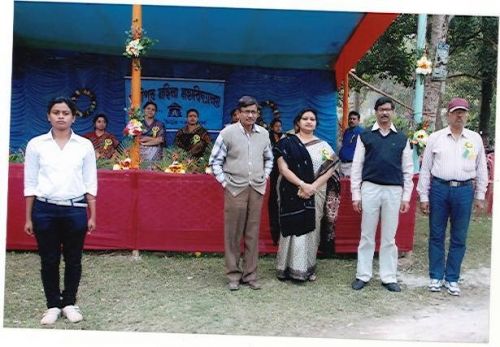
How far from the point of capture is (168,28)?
7.57m

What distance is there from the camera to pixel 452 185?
441 cm

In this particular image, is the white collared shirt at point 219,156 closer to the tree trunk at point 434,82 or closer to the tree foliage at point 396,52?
the tree trunk at point 434,82

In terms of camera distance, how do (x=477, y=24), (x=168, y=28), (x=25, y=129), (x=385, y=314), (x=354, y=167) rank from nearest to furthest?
1. (x=385, y=314)
2. (x=354, y=167)
3. (x=168, y=28)
4. (x=25, y=129)
5. (x=477, y=24)

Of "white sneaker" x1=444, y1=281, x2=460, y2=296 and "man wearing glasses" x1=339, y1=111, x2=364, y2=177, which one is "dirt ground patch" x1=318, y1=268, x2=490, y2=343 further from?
"man wearing glasses" x1=339, y1=111, x2=364, y2=177

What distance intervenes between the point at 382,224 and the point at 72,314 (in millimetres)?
2560

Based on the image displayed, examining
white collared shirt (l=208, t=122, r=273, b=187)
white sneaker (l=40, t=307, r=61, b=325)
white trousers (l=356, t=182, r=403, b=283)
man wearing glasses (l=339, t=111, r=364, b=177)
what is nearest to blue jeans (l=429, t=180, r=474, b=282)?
white trousers (l=356, t=182, r=403, b=283)

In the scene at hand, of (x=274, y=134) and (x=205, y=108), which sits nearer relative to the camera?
(x=274, y=134)

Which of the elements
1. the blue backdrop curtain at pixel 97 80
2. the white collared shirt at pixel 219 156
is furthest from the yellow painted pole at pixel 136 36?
the blue backdrop curtain at pixel 97 80

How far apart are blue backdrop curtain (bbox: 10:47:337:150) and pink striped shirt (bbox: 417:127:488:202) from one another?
17.1ft

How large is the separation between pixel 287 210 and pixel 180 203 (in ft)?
3.89

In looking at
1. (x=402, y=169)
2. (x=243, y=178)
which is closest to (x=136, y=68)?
A: (x=243, y=178)

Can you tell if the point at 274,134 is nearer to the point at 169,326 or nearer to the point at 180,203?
the point at 180,203

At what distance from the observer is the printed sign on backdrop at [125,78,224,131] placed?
30.1 ft

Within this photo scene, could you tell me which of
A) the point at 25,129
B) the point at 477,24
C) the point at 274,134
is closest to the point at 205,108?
the point at 274,134
